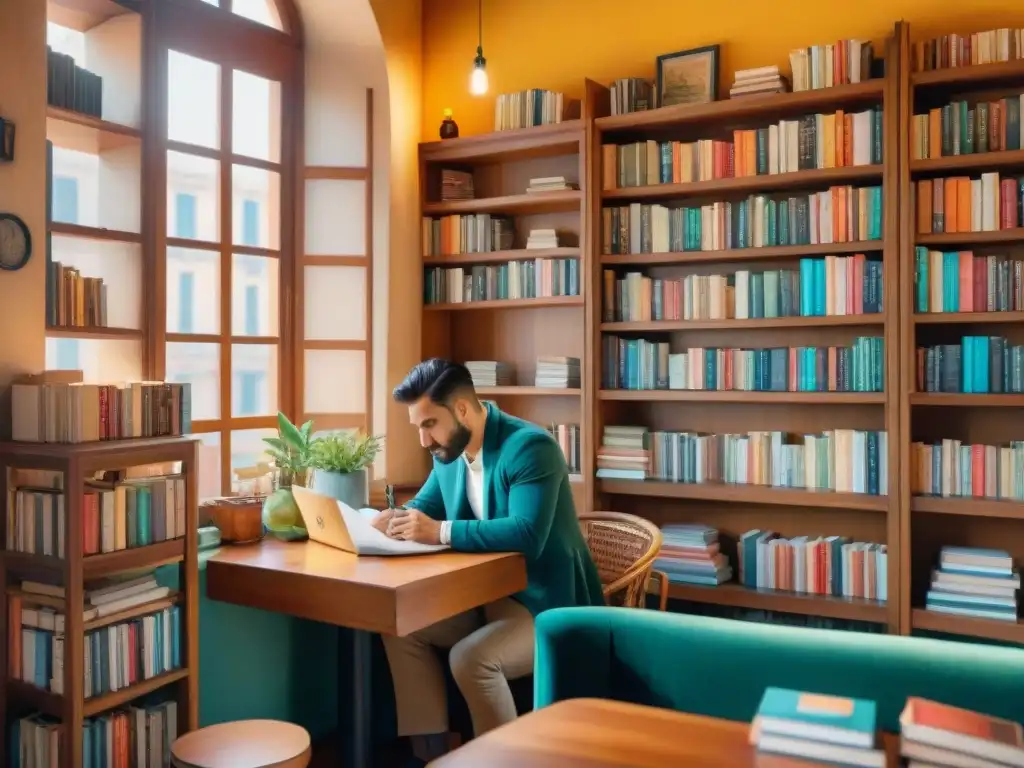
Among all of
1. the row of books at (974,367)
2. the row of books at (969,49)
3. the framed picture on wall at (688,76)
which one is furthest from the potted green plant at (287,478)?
the row of books at (969,49)

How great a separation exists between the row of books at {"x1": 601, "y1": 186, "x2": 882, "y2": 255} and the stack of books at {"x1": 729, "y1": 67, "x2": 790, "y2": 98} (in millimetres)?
426

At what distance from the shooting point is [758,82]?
394 cm

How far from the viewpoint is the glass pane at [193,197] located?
377 centimetres

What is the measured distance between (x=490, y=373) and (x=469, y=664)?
197 centimetres

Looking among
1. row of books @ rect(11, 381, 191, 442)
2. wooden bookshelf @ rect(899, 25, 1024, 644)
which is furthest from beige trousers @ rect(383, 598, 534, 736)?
wooden bookshelf @ rect(899, 25, 1024, 644)

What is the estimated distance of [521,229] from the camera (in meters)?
4.75

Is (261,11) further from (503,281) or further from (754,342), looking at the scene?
(754,342)

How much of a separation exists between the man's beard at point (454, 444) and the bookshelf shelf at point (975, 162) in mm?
1954

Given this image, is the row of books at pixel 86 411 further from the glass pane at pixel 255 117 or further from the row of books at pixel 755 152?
the row of books at pixel 755 152

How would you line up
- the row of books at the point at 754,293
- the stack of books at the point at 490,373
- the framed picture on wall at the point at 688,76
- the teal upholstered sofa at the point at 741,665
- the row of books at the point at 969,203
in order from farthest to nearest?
the stack of books at the point at 490,373, the framed picture on wall at the point at 688,76, the row of books at the point at 754,293, the row of books at the point at 969,203, the teal upholstered sofa at the point at 741,665

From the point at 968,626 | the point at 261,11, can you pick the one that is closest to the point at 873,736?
the point at 968,626

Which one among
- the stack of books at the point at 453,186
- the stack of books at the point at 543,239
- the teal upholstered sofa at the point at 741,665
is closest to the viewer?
the teal upholstered sofa at the point at 741,665

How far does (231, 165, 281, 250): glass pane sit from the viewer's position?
4062 mm

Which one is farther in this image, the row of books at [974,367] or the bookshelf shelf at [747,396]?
the bookshelf shelf at [747,396]
